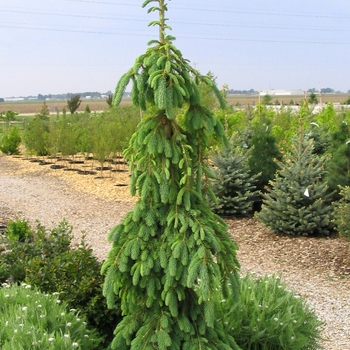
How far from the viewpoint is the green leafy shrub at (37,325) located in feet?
8.79

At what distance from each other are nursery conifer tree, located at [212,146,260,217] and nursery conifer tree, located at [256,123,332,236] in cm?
113

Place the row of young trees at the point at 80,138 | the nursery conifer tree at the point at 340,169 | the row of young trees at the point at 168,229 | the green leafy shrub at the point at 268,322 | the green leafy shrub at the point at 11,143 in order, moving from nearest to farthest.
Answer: the row of young trees at the point at 168,229 < the green leafy shrub at the point at 268,322 < the nursery conifer tree at the point at 340,169 < the row of young trees at the point at 80,138 < the green leafy shrub at the point at 11,143

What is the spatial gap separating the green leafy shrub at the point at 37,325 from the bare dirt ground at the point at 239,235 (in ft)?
7.27

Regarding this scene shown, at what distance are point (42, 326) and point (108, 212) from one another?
6.92 m

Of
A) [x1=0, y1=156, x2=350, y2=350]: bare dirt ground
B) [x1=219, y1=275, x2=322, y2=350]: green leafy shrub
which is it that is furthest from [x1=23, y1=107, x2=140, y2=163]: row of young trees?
[x1=219, y1=275, x2=322, y2=350]: green leafy shrub

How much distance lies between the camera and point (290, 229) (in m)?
7.53

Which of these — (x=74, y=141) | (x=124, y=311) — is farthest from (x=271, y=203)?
(x=74, y=141)

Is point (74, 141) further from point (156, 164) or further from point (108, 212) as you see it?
point (156, 164)

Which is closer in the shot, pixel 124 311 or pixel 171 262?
pixel 171 262

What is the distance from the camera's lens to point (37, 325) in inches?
113

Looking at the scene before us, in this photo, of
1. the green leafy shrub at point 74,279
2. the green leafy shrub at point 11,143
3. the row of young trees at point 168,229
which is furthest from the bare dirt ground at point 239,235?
the green leafy shrub at point 11,143

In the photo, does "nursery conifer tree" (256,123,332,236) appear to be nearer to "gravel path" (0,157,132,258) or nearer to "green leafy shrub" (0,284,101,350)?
"gravel path" (0,157,132,258)

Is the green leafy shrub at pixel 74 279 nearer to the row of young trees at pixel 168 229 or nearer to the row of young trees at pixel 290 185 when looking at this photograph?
the row of young trees at pixel 168 229

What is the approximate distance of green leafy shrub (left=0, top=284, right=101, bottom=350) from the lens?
2678 mm
